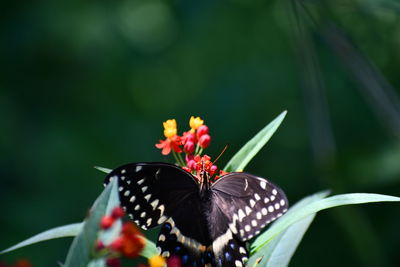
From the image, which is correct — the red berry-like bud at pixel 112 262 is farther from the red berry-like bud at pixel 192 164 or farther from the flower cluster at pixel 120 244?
the red berry-like bud at pixel 192 164

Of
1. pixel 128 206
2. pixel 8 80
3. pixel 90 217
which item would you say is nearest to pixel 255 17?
pixel 8 80

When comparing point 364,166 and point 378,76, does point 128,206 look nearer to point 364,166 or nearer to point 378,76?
point 378,76

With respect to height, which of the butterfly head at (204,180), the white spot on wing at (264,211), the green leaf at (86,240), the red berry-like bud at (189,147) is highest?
the green leaf at (86,240)

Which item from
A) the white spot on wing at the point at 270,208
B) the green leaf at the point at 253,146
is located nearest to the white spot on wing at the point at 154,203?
the green leaf at the point at 253,146

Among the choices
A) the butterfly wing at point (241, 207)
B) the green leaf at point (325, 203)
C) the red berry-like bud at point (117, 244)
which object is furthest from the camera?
the butterfly wing at point (241, 207)

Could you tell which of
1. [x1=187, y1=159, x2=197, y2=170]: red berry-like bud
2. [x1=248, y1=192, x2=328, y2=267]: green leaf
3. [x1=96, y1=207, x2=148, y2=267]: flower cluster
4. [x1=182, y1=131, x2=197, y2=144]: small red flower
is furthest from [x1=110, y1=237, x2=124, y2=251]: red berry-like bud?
[x1=182, y1=131, x2=197, y2=144]: small red flower
